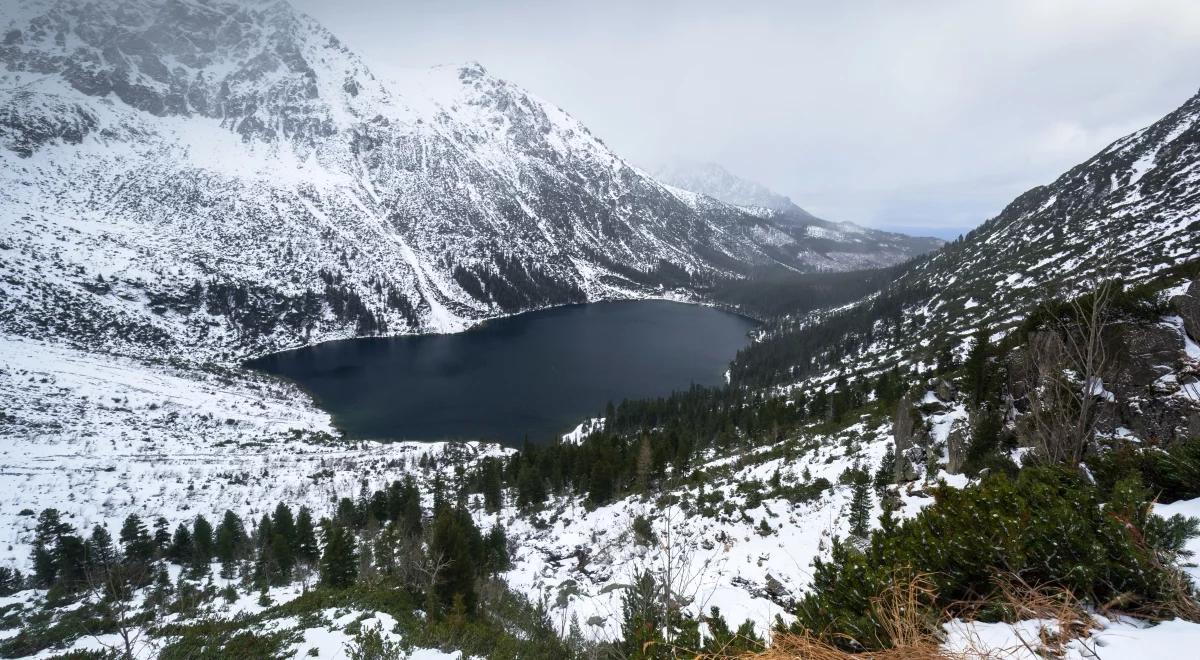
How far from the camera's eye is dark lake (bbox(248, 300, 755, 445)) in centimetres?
8431

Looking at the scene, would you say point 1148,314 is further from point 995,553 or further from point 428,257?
point 428,257

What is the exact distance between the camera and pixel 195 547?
37.6m

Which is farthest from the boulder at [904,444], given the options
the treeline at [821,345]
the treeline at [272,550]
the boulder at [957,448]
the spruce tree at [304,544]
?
the treeline at [821,345]

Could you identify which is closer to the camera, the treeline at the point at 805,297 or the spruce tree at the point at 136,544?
the spruce tree at the point at 136,544

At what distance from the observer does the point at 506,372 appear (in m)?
110

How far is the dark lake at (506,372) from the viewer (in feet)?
277

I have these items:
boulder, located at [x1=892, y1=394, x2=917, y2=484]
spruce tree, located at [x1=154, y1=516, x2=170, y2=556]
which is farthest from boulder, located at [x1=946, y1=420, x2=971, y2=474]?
spruce tree, located at [x1=154, y1=516, x2=170, y2=556]

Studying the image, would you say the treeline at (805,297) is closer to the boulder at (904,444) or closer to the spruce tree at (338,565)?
the boulder at (904,444)

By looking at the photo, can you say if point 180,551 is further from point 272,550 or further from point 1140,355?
point 1140,355

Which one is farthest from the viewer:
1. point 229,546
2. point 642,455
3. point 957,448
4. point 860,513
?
point 642,455

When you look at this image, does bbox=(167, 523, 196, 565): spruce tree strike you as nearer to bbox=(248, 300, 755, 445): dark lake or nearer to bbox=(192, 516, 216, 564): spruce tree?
bbox=(192, 516, 216, 564): spruce tree

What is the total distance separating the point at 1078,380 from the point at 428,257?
203395 mm

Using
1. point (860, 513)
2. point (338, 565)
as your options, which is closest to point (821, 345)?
point (860, 513)

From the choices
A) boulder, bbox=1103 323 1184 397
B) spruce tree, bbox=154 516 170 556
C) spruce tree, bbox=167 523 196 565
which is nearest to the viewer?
boulder, bbox=1103 323 1184 397
